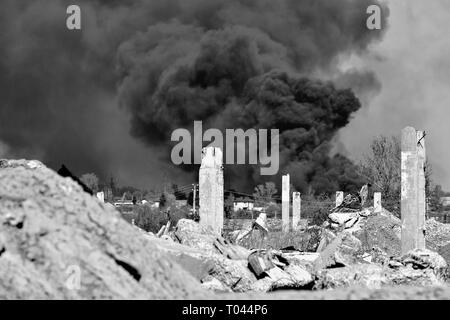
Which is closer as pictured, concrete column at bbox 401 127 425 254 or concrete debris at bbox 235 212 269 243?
concrete column at bbox 401 127 425 254

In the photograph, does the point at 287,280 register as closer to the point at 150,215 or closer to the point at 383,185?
the point at 150,215

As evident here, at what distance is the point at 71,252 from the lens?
510cm

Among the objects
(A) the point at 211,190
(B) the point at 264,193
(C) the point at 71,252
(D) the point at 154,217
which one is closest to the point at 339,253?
(A) the point at 211,190

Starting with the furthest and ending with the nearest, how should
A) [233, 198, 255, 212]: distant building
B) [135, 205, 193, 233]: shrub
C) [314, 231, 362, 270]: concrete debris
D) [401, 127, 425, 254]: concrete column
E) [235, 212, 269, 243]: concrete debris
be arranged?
[233, 198, 255, 212]: distant building < [135, 205, 193, 233]: shrub < [235, 212, 269, 243]: concrete debris < [401, 127, 425, 254]: concrete column < [314, 231, 362, 270]: concrete debris

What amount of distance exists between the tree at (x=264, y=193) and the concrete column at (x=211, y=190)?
41.2 metres

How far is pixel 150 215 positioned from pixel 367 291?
27086 mm

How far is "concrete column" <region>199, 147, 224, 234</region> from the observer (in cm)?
1491

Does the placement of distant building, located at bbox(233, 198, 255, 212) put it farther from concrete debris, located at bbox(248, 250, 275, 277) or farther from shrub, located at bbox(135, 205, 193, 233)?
concrete debris, located at bbox(248, 250, 275, 277)

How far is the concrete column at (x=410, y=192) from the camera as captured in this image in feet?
48.7

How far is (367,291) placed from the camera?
499 centimetres

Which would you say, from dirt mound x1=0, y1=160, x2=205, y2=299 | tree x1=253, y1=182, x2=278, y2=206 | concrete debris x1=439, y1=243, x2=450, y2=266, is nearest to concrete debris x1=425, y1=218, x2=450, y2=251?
concrete debris x1=439, y1=243, x2=450, y2=266

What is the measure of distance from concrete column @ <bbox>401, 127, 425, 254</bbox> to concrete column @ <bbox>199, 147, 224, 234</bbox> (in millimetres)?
3160

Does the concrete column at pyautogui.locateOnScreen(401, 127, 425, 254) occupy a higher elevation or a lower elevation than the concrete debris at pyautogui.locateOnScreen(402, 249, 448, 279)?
higher

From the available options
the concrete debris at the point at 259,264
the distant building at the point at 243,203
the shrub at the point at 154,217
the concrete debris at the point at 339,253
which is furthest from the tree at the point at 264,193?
the concrete debris at the point at 259,264
